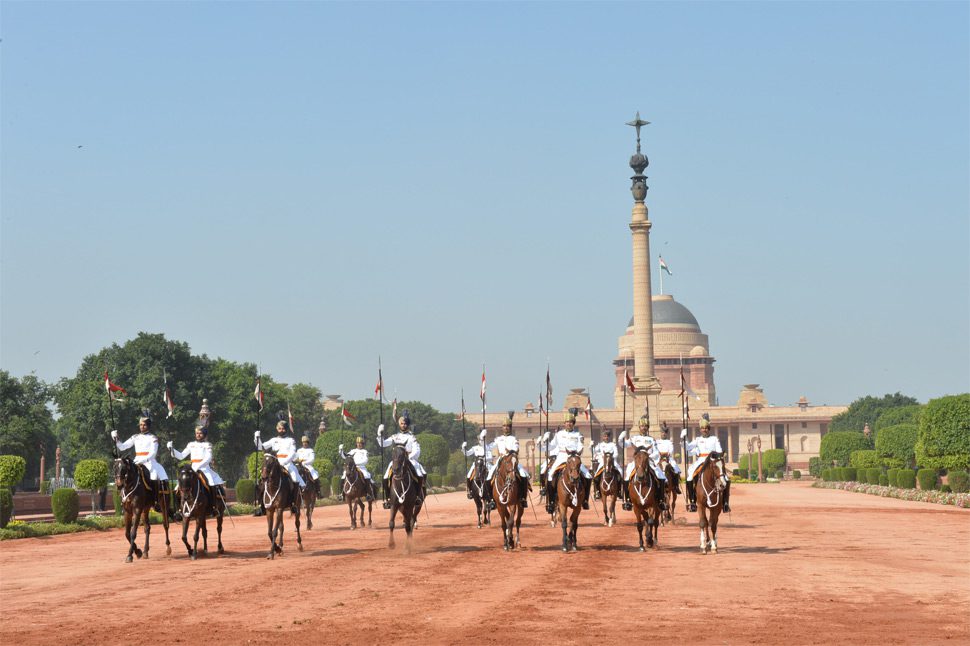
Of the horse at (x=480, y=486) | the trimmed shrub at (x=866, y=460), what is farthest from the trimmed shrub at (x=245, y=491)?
the trimmed shrub at (x=866, y=460)

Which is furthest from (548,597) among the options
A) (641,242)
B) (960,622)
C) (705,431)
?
(641,242)

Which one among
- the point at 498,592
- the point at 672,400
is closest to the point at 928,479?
the point at 498,592

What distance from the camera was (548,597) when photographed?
19125mm

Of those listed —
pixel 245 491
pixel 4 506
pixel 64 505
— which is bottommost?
pixel 245 491

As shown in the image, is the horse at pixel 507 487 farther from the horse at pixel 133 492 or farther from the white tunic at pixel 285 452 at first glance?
the horse at pixel 133 492

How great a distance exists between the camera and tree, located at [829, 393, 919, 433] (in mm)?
141000

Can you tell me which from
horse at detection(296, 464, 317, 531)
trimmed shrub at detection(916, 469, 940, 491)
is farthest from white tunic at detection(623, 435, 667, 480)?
trimmed shrub at detection(916, 469, 940, 491)

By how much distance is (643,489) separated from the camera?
26.6 metres

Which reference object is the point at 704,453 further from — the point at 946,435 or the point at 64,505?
the point at 946,435

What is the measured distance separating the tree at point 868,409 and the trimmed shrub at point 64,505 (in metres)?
111

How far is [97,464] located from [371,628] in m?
34.2

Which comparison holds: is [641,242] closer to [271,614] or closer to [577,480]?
[577,480]

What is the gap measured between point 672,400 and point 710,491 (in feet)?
436

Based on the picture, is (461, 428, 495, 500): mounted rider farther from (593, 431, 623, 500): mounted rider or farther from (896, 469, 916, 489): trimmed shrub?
(896, 469, 916, 489): trimmed shrub
